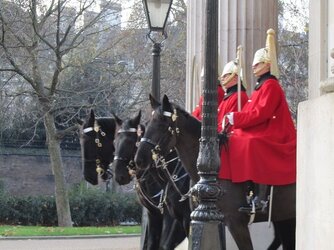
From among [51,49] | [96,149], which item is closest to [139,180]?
[96,149]

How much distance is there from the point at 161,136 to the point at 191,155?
420 millimetres

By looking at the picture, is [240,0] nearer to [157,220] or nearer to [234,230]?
[157,220]

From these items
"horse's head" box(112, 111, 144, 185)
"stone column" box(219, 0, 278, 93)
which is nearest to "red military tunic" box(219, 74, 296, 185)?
"horse's head" box(112, 111, 144, 185)

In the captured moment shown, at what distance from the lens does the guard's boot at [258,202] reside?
7.59 metres

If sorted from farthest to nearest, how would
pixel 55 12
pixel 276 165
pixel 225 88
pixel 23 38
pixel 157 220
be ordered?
1. pixel 55 12
2. pixel 23 38
3. pixel 157 220
4. pixel 225 88
5. pixel 276 165

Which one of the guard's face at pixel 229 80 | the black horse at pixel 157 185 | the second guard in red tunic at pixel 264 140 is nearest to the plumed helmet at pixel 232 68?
the guard's face at pixel 229 80

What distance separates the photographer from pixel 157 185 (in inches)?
393

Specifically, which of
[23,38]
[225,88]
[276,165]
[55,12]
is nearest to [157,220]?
[225,88]

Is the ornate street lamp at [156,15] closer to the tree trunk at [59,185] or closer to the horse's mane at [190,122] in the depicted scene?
the horse's mane at [190,122]

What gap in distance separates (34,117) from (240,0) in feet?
66.7

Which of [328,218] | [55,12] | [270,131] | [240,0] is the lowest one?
[328,218]

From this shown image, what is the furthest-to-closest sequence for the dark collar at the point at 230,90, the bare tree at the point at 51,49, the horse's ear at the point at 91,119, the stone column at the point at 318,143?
the bare tree at the point at 51,49 → the horse's ear at the point at 91,119 → the dark collar at the point at 230,90 → the stone column at the point at 318,143

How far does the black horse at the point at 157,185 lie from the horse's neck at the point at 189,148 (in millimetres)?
605

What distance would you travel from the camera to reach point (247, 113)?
785cm
